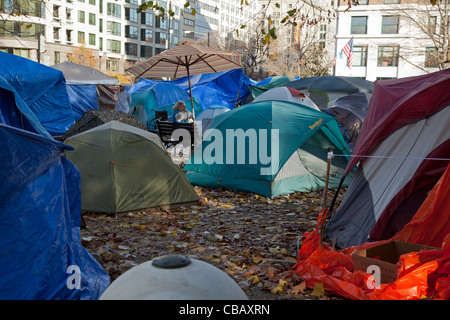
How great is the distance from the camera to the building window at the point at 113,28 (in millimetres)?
61219

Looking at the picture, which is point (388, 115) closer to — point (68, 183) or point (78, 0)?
point (68, 183)

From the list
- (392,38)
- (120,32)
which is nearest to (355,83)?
(392,38)

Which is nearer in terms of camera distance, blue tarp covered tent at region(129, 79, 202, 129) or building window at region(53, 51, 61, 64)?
blue tarp covered tent at region(129, 79, 202, 129)

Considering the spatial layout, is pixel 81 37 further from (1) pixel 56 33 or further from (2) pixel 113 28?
(2) pixel 113 28

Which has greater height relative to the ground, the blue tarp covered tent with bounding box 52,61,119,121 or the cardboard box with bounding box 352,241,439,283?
the blue tarp covered tent with bounding box 52,61,119,121

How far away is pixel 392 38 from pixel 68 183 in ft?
157

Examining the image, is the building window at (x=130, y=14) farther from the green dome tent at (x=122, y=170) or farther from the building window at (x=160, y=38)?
the green dome tent at (x=122, y=170)

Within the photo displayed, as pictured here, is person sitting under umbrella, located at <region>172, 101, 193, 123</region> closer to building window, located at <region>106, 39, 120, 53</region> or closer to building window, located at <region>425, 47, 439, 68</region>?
building window, located at <region>425, 47, 439, 68</region>

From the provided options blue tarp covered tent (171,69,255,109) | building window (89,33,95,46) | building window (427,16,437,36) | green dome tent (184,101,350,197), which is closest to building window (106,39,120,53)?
building window (89,33,95,46)

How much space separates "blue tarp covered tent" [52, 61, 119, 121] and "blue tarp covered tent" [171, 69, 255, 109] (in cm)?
376

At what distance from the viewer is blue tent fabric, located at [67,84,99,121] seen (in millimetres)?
18109

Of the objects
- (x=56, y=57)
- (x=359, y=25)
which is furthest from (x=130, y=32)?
(x=359, y=25)

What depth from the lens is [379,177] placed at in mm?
5695
